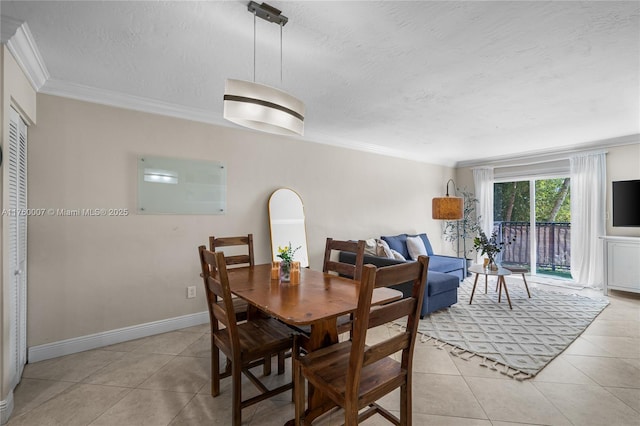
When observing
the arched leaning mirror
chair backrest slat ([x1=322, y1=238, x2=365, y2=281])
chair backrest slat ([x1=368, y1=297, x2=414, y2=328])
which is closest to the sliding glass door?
the arched leaning mirror

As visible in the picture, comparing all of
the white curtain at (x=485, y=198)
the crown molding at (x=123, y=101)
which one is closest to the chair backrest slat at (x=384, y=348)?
the crown molding at (x=123, y=101)

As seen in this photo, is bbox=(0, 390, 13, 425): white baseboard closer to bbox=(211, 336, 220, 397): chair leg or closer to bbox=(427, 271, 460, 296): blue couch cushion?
bbox=(211, 336, 220, 397): chair leg

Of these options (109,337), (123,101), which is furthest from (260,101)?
(109,337)

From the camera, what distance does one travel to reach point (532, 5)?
167 centimetres

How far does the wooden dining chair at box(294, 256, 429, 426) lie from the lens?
1285 millimetres

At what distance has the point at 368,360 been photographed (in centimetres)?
135

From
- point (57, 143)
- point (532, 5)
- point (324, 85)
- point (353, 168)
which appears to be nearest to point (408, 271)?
point (532, 5)

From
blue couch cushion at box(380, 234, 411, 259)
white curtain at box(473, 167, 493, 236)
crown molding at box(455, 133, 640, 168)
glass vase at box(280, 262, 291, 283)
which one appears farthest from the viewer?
white curtain at box(473, 167, 493, 236)

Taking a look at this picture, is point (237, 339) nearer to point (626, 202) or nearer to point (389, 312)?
point (389, 312)

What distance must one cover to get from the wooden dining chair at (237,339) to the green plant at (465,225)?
5.26 metres

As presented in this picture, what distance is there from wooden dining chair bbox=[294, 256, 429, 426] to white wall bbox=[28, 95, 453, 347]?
2.07 meters

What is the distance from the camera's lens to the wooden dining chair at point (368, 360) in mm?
1285

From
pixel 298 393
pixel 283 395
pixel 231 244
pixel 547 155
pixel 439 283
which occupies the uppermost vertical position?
pixel 547 155

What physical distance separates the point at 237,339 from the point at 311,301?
487mm
